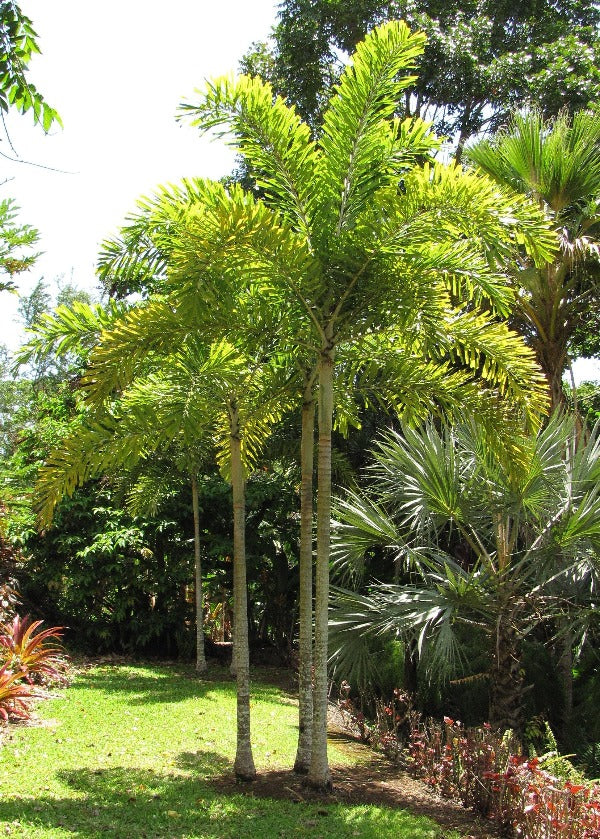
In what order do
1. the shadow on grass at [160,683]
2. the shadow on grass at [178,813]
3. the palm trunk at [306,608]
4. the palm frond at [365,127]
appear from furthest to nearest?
the shadow on grass at [160,683] → the palm trunk at [306,608] → the palm frond at [365,127] → the shadow on grass at [178,813]

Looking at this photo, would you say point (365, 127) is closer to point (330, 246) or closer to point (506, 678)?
point (330, 246)

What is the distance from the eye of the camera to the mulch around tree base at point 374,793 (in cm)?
602

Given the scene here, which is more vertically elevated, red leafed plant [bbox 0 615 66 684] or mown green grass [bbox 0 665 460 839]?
red leafed plant [bbox 0 615 66 684]

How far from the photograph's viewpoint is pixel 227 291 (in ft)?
19.2

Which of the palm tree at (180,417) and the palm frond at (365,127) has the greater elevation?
the palm frond at (365,127)

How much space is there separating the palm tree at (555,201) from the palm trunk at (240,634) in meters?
4.68

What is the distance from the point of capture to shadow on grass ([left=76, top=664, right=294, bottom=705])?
380 inches

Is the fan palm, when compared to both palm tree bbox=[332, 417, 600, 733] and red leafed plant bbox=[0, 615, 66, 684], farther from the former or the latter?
red leafed plant bbox=[0, 615, 66, 684]

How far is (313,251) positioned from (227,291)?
910 millimetres

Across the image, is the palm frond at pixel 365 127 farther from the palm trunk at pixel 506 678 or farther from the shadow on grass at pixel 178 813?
the shadow on grass at pixel 178 813

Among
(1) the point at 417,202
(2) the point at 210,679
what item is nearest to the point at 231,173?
(2) the point at 210,679

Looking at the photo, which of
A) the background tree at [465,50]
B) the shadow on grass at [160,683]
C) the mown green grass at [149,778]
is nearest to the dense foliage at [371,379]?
the mown green grass at [149,778]

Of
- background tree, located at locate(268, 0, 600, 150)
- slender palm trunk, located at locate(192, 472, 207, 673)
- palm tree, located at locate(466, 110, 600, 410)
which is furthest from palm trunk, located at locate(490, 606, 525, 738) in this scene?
background tree, located at locate(268, 0, 600, 150)

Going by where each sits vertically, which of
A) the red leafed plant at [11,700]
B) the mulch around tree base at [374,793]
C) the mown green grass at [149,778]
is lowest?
the mulch around tree base at [374,793]
